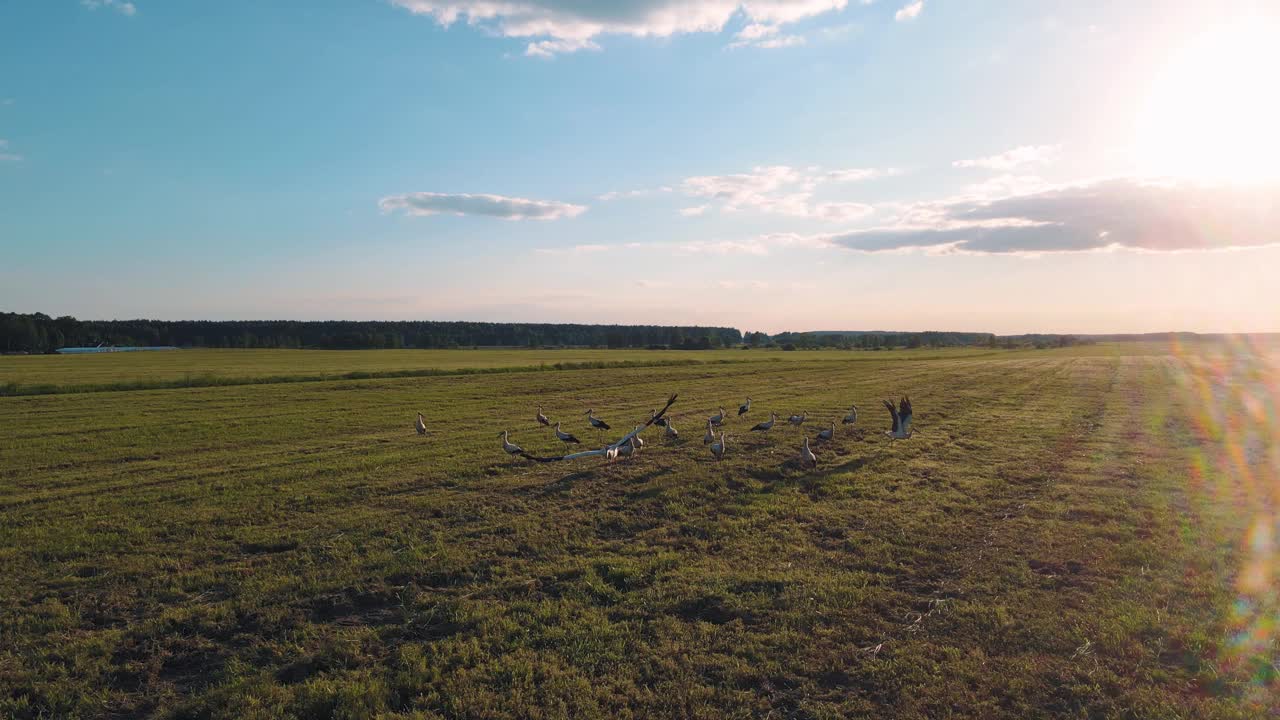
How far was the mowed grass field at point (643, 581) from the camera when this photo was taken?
5609 millimetres

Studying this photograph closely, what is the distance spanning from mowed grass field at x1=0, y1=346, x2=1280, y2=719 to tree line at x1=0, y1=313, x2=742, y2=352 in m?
114

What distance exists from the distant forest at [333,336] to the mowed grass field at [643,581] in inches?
4398

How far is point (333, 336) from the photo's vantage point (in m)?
133

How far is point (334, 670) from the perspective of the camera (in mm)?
5965

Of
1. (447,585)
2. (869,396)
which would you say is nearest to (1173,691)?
(447,585)

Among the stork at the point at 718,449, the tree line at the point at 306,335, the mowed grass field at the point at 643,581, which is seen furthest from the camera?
the tree line at the point at 306,335

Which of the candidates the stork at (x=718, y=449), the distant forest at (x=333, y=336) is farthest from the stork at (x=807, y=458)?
the distant forest at (x=333, y=336)

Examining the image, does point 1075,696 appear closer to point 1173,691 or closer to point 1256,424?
point 1173,691

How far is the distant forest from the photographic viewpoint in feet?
370

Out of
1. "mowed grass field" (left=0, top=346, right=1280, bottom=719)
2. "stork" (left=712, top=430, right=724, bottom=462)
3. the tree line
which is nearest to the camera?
"mowed grass field" (left=0, top=346, right=1280, bottom=719)

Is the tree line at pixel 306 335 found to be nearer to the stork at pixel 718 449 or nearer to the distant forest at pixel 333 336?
the distant forest at pixel 333 336

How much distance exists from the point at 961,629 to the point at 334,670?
20.2 ft

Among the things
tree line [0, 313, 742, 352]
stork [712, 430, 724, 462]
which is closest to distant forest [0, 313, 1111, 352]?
tree line [0, 313, 742, 352]

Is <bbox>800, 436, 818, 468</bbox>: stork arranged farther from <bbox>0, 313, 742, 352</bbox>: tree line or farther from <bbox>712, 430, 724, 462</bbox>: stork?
<bbox>0, 313, 742, 352</bbox>: tree line
